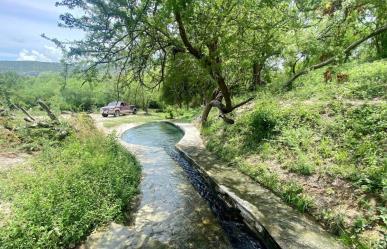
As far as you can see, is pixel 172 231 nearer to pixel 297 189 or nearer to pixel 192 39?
pixel 297 189

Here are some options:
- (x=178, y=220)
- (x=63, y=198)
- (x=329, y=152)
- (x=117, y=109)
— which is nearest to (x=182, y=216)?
(x=178, y=220)

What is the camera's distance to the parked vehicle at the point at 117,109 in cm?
3026

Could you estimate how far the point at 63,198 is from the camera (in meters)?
5.14

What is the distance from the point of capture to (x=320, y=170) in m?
6.21

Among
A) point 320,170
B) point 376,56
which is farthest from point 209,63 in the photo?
point 376,56

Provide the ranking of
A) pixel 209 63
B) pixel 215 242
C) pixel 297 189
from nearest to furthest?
pixel 215 242 < pixel 297 189 < pixel 209 63

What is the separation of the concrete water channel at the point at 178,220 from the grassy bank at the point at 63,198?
39 centimetres

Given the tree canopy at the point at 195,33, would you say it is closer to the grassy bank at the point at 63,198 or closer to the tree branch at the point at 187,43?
the tree branch at the point at 187,43

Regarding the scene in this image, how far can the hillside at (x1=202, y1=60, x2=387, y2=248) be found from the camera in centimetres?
487

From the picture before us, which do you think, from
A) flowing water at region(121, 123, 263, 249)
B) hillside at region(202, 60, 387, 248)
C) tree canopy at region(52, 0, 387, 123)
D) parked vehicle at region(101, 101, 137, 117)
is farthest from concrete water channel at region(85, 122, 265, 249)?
parked vehicle at region(101, 101, 137, 117)

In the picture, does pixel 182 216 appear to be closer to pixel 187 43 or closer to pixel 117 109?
pixel 187 43

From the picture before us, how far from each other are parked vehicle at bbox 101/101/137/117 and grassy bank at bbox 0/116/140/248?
21.3 m

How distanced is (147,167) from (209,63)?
4.49 m

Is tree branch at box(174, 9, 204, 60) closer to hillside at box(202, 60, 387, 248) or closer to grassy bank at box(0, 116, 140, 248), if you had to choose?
hillside at box(202, 60, 387, 248)
